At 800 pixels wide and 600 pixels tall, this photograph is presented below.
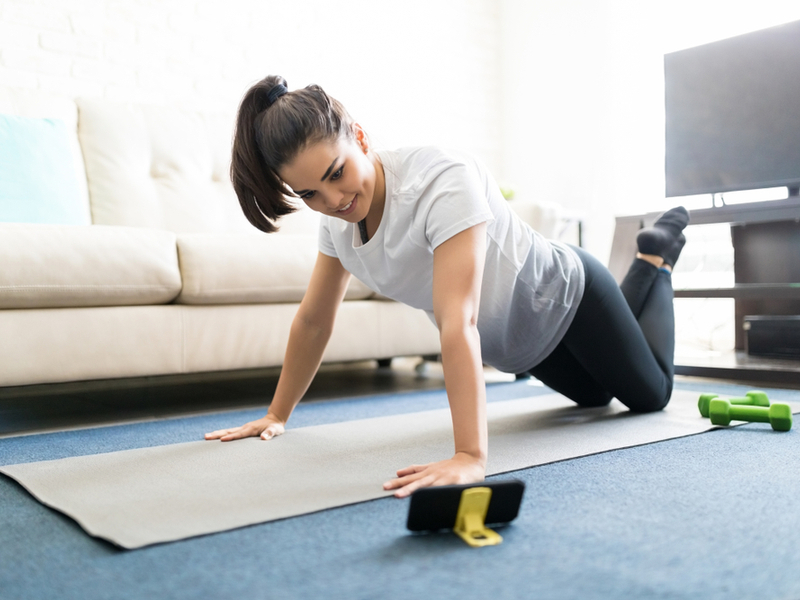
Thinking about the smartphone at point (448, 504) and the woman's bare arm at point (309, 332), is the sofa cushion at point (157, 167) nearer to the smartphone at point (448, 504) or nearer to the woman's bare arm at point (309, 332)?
the woman's bare arm at point (309, 332)

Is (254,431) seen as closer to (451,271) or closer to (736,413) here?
(451,271)

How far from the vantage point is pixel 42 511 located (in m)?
0.97

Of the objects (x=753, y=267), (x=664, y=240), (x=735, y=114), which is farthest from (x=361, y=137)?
(x=753, y=267)

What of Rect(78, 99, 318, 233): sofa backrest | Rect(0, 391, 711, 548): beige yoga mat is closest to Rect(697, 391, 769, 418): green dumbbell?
Rect(0, 391, 711, 548): beige yoga mat

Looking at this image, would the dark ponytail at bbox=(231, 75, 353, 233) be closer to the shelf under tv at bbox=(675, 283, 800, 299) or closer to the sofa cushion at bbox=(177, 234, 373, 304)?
the sofa cushion at bbox=(177, 234, 373, 304)

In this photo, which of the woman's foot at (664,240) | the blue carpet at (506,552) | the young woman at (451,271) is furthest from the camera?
the woman's foot at (664,240)

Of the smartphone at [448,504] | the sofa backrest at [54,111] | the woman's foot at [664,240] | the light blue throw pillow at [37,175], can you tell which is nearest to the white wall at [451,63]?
the sofa backrest at [54,111]

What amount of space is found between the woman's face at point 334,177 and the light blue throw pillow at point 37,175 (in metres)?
1.27

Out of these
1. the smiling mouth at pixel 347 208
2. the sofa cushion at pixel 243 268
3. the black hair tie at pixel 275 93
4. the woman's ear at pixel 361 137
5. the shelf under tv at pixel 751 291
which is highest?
the black hair tie at pixel 275 93

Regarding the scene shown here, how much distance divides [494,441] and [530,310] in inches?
10.4

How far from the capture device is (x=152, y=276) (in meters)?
1.74

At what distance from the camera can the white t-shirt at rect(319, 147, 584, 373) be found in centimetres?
112

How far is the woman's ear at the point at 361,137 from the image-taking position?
1161 mm

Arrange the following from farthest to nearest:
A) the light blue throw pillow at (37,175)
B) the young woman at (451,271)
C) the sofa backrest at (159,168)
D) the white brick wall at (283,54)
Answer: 1. the white brick wall at (283,54)
2. the sofa backrest at (159,168)
3. the light blue throw pillow at (37,175)
4. the young woman at (451,271)
